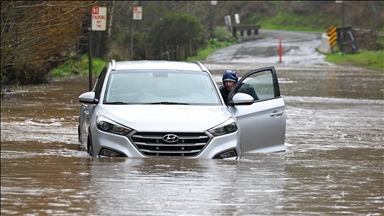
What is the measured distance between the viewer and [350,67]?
39.0 m

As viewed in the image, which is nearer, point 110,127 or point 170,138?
point 170,138

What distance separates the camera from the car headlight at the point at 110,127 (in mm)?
9914

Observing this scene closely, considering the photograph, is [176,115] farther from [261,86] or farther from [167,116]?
[261,86]

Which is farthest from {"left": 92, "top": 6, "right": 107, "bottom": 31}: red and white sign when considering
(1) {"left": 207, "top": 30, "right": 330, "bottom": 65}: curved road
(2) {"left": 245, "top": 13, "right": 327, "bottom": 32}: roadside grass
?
(2) {"left": 245, "top": 13, "right": 327, "bottom": 32}: roadside grass

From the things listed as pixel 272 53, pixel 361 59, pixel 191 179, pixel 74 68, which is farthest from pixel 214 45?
pixel 191 179

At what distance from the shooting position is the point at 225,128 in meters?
10.2

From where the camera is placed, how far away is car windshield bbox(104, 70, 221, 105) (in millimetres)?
11023

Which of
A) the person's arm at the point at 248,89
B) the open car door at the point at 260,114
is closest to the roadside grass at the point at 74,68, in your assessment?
the person's arm at the point at 248,89

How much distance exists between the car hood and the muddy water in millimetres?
421

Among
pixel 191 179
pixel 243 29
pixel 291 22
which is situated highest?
pixel 191 179

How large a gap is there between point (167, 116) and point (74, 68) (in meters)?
21.4

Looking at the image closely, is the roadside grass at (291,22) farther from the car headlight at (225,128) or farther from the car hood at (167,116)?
the car headlight at (225,128)

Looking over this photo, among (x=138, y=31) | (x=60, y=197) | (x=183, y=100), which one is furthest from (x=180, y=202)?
(x=138, y=31)

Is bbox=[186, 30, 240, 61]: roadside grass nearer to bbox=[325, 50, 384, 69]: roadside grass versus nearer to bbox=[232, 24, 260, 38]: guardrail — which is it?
bbox=[232, 24, 260, 38]: guardrail
